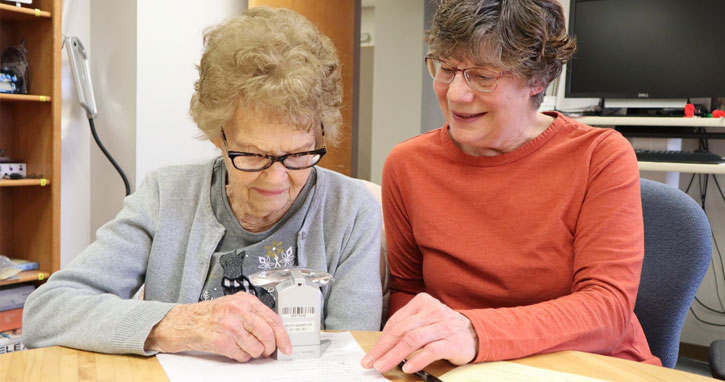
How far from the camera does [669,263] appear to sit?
4.70 ft

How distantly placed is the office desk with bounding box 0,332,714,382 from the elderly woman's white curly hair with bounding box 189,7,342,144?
44 centimetres

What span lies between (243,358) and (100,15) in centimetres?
299

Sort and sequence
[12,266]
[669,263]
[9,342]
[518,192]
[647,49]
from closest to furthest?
[518,192] < [669,263] < [9,342] < [12,266] < [647,49]

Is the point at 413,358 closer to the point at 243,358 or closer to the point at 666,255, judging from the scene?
the point at 243,358

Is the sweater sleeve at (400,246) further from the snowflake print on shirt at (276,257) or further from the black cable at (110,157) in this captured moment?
the black cable at (110,157)

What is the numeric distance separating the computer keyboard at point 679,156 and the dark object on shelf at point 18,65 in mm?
2886

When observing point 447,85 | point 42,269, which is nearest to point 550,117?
point 447,85

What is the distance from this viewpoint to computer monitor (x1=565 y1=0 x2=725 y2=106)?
10.2 ft

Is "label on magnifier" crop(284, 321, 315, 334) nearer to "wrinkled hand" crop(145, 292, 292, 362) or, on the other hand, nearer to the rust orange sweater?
"wrinkled hand" crop(145, 292, 292, 362)

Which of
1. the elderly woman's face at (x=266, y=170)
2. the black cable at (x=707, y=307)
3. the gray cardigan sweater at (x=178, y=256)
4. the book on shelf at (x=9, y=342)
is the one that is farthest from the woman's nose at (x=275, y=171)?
the black cable at (x=707, y=307)

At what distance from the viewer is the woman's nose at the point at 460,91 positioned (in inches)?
50.0

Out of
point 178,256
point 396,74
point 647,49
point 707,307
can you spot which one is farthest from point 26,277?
point 707,307

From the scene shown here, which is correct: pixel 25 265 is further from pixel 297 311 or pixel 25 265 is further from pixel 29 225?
pixel 297 311

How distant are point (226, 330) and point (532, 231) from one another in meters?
0.68
